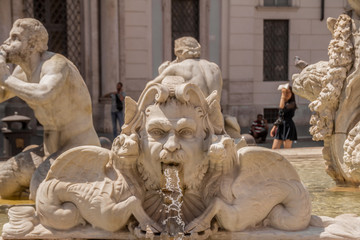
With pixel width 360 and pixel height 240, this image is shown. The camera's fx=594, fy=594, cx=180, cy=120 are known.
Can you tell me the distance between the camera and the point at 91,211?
10.2 ft

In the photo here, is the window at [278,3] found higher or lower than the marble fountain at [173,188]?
higher

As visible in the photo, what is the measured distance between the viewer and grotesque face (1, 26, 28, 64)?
179 inches

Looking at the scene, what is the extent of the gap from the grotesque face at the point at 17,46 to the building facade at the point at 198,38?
10379 mm

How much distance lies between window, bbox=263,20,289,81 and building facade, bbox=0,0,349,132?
0.10 feet

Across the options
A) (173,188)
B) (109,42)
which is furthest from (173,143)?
(109,42)

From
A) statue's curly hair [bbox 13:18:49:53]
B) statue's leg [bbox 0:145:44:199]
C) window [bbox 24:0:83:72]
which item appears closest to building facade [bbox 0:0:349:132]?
window [bbox 24:0:83:72]

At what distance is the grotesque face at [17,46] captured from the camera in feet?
14.9

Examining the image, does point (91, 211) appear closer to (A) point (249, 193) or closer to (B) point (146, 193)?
(B) point (146, 193)

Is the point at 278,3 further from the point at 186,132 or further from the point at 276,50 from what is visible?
the point at 186,132

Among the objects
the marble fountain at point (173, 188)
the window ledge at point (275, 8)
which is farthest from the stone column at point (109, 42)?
the marble fountain at point (173, 188)

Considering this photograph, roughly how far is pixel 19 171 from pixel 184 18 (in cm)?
1264

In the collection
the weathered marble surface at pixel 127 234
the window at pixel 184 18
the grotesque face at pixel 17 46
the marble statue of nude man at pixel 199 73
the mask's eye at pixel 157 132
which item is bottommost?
the weathered marble surface at pixel 127 234

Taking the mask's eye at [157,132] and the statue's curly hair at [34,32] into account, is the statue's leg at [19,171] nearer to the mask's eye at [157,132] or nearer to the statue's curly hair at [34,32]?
the statue's curly hair at [34,32]

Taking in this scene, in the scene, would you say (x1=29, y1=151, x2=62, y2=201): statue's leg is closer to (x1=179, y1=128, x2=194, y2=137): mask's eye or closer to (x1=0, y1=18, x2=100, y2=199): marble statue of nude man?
(x1=0, y1=18, x2=100, y2=199): marble statue of nude man
